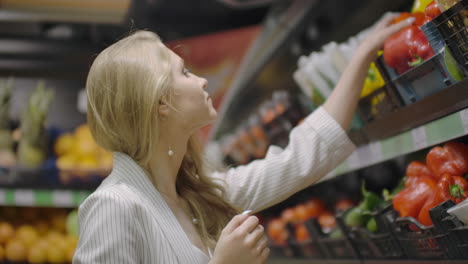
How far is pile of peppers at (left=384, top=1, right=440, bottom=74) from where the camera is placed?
5.23 ft

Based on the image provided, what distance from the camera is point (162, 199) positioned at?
1.59 metres

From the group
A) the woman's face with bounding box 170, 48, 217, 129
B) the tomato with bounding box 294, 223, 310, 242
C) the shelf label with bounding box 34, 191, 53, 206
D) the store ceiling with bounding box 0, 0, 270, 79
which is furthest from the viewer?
the store ceiling with bounding box 0, 0, 270, 79

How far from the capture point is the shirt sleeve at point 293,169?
1918mm

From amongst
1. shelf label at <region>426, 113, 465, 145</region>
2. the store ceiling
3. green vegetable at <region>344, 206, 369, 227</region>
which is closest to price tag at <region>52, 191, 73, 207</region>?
the store ceiling

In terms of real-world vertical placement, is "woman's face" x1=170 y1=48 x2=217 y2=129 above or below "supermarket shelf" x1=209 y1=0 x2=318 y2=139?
above

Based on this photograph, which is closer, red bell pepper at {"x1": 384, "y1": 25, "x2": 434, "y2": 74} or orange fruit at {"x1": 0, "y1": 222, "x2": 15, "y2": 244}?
red bell pepper at {"x1": 384, "y1": 25, "x2": 434, "y2": 74}

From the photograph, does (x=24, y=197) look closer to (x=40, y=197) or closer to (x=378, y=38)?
(x=40, y=197)

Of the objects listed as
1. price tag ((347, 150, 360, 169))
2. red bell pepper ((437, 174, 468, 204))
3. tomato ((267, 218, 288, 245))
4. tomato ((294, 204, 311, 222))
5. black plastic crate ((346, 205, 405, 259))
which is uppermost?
price tag ((347, 150, 360, 169))

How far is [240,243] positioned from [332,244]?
98cm

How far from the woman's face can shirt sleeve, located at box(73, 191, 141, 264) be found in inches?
12.3

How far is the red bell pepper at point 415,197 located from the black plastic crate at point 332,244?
1.23 ft

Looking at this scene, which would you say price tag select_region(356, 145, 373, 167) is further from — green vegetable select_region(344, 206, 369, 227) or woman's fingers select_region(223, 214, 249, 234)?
woman's fingers select_region(223, 214, 249, 234)

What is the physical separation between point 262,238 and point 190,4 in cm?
450

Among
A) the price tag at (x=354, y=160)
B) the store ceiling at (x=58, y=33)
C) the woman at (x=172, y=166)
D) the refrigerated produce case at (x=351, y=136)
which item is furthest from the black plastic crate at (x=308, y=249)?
the store ceiling at (x=58, y=33)
